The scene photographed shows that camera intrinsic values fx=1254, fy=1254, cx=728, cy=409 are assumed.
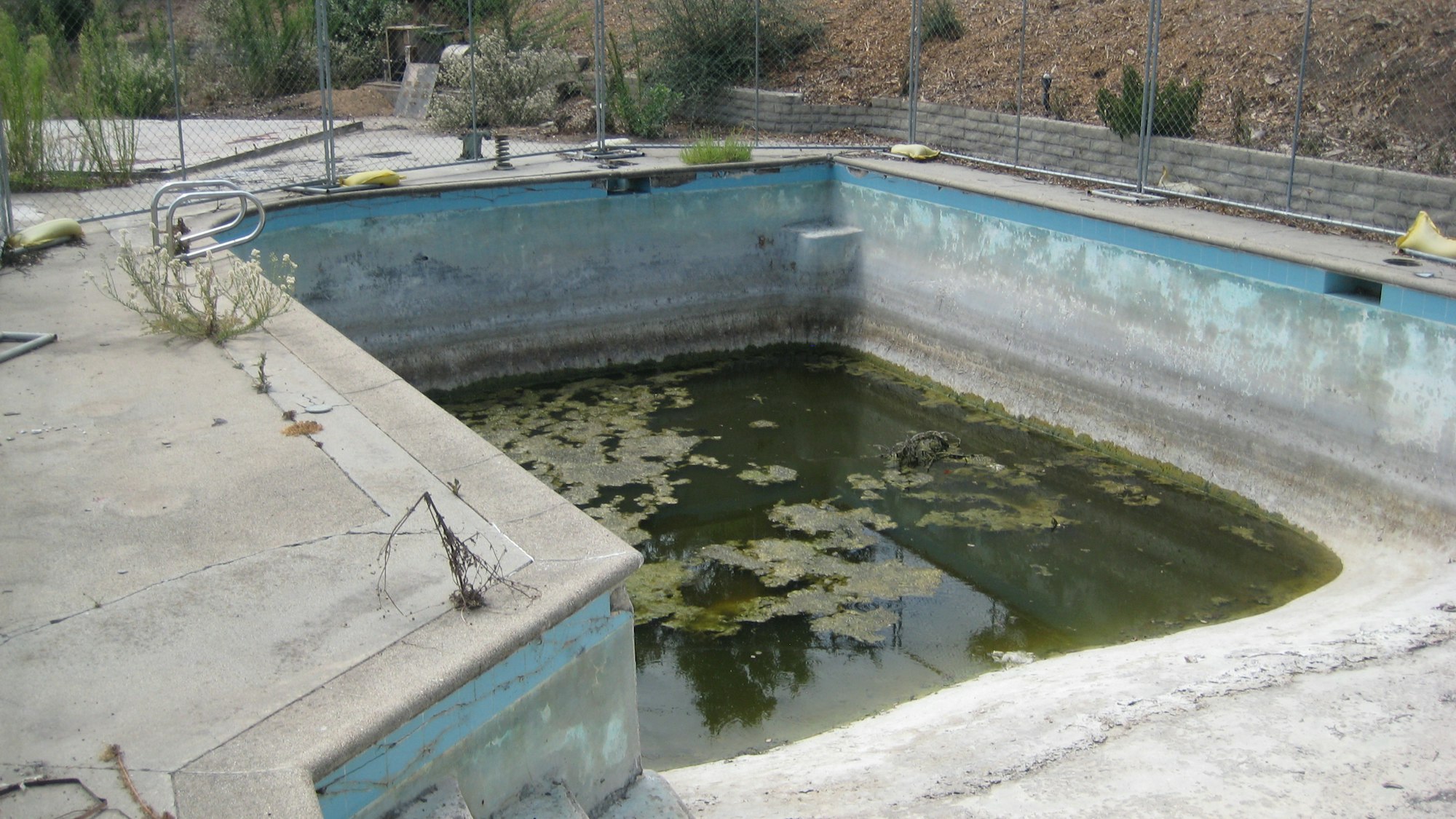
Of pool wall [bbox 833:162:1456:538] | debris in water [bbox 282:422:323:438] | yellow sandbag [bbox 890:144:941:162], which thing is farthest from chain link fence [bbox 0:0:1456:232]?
debris in water [bbox 282:422:323:438]

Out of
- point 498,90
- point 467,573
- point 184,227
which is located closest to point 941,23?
point 498,90

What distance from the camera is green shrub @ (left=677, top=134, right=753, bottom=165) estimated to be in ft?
34.9

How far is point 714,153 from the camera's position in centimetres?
1062

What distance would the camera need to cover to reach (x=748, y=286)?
11.0 metres

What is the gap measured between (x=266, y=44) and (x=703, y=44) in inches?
195

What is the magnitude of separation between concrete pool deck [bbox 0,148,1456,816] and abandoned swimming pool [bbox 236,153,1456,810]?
1.36m

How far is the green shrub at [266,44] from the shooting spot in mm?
13836

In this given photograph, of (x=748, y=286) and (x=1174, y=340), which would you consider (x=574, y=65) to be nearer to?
(x=748, y=286)

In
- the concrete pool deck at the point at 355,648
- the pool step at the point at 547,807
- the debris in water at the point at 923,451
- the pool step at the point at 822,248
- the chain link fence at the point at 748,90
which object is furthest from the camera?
the pool step at the point at 822,248

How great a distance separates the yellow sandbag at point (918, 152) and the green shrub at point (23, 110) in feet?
22.8

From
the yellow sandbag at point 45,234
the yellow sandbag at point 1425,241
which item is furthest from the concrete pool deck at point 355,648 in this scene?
the yellow sandbag at point 1425,241

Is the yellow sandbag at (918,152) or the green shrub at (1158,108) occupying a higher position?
the green shrub at (1158,108)

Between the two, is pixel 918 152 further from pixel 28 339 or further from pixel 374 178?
pixel 28 339

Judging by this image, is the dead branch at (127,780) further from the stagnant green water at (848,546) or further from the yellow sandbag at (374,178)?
the yellow sandbag at (374,178)
